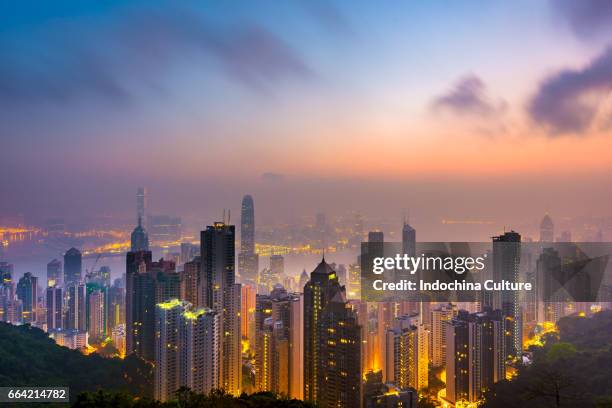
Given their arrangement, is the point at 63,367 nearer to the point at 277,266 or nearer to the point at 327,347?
the point at 327,347

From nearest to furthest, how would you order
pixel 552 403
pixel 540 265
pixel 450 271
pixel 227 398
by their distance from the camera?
pixel 227 398 → pixel 552 403 → pixel 450 271 → pixel 540 265

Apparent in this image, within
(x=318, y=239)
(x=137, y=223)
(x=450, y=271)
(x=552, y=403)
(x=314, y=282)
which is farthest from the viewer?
(x=137, y=223)

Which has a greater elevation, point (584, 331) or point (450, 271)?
point (450, 271)

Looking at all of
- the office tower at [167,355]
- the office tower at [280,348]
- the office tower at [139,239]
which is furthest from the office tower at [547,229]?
the office tower at [139,239]

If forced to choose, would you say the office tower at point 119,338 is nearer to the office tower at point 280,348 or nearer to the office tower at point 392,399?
the office tower at point 280,348

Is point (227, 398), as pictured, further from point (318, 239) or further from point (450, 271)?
point (318, 239)

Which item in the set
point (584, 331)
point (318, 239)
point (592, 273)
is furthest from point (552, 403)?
point (318, 239)

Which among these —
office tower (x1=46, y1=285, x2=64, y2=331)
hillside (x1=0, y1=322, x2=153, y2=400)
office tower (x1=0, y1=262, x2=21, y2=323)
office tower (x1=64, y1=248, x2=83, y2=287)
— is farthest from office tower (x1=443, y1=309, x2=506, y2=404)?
office tower (x1=0, y1=262, x2=21, y2=323)
